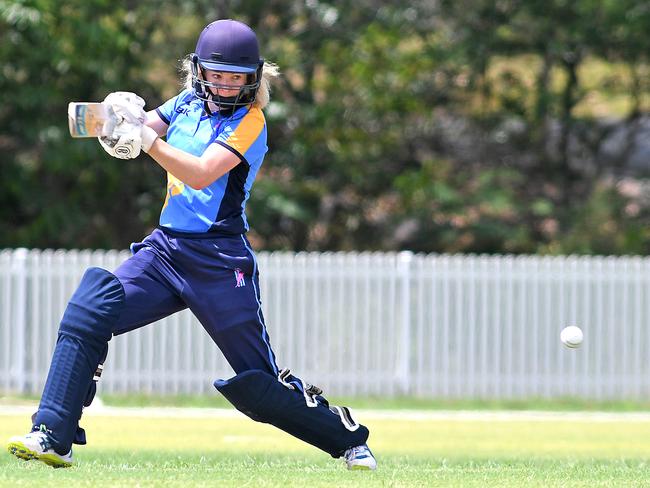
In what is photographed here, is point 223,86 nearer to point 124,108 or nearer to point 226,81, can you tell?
point 226,81

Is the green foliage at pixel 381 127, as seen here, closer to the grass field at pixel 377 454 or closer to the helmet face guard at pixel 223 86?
the grass field at pixel 377 454

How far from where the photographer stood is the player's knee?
5574mm

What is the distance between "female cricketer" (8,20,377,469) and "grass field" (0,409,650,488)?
0.33 meters

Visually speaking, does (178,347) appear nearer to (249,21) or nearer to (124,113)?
(249,21)

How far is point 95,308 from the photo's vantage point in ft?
18.3

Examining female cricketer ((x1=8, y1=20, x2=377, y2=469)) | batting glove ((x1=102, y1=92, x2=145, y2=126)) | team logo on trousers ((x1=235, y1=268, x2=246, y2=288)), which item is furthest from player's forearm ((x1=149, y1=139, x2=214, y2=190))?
team logo on trousers ((x1=235, y1=268, x2=246, y2=288))

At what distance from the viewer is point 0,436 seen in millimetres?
9445

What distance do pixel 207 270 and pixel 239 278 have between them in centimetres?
15

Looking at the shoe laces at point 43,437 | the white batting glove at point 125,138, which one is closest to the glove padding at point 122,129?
the white batting glove at point 125,138

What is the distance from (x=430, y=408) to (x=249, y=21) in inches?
292

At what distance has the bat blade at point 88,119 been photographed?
527 centimetres

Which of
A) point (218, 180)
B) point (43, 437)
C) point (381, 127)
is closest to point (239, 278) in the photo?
point (218, 180)

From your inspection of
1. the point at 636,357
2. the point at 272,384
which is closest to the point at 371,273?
the point at 636,357

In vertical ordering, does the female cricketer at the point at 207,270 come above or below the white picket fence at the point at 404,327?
above
